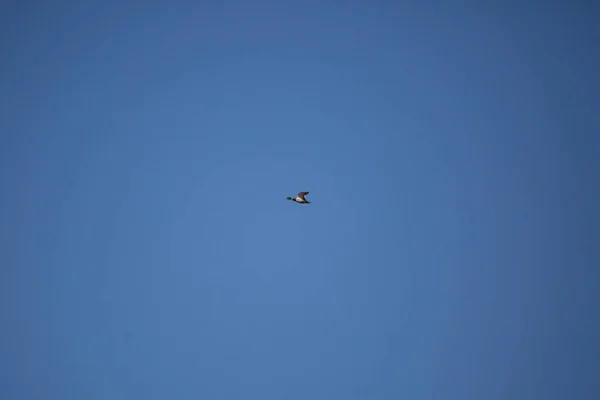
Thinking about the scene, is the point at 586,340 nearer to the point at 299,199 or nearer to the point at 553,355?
the point at 553,355

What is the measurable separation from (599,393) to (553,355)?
9.80 feet

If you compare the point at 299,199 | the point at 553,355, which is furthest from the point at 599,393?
the point at 299,199

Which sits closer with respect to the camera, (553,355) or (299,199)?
(299,199)

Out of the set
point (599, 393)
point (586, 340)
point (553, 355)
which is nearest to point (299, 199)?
point (553, 355)

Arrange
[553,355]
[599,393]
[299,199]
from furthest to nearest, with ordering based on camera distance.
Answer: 1. [553,355]
2. [599,393]
3. [299,199]

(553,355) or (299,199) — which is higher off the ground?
(299,199)

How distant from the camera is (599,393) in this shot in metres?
12.1

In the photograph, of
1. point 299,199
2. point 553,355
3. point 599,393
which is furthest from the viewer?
point 553,355

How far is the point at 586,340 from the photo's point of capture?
1270cm

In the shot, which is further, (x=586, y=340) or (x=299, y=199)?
(x=586, y=340)

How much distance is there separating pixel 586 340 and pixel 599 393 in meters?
3.46

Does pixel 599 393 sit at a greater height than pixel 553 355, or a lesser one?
lesser

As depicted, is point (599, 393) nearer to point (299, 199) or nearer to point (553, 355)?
point (553, 355)

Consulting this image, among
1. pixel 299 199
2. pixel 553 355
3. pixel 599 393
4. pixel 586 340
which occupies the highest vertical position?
pixel 299 199
